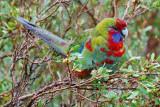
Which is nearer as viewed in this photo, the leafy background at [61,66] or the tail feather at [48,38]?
the leafy background at [61,66]

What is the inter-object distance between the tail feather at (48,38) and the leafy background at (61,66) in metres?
0.05

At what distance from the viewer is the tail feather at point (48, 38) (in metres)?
2.62

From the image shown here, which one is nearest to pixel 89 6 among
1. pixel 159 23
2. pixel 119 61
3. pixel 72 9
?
pixel 72 9

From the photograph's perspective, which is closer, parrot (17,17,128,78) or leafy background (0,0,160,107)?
leafy background (0,0,160,107)

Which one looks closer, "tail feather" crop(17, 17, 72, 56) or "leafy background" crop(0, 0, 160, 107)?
"leafy background" crop(0, 0, 160, 107)

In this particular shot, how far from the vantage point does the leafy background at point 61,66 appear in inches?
82.1

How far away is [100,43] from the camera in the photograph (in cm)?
284

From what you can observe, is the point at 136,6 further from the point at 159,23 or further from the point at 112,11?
the point at 159,23

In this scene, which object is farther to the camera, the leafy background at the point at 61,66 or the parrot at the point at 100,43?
the parrot at the point at 100,43

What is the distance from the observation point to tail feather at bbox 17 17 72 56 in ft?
8.58

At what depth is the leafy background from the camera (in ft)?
6.84

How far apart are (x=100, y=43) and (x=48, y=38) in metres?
0.30

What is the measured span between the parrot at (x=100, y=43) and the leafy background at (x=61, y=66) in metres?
0.06

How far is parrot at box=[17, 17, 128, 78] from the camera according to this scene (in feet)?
8.85
